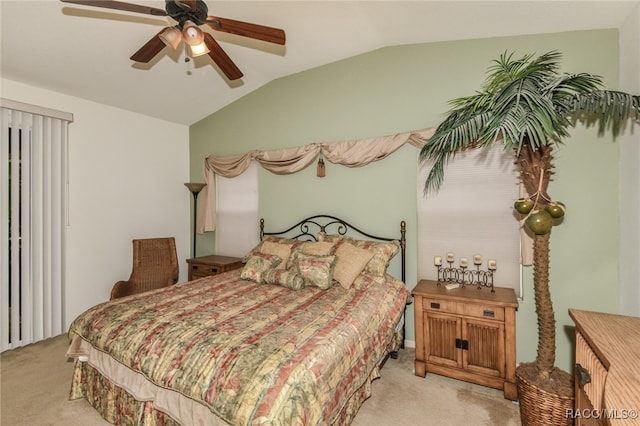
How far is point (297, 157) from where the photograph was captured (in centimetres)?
382

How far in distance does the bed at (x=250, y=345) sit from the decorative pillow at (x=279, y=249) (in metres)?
0.18

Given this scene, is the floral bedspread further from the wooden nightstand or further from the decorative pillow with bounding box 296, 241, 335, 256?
the wooden nightstand

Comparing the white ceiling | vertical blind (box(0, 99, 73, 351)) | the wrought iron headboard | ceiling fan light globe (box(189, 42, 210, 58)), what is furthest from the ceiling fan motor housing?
vertical blind (box(0, 99, 73, 351))

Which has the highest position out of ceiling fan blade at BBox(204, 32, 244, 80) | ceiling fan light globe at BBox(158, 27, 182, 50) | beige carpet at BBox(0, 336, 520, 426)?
ceiling fan blade at BBox(204, 32, 244, 80)

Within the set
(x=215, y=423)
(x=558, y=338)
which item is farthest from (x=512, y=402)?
(x=215, y=423)

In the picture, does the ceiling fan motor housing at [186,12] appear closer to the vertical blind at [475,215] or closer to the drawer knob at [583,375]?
the vertical blind at [475,215]

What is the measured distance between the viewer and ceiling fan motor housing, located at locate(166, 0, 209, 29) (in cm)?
185

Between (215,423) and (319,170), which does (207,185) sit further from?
(215,423)

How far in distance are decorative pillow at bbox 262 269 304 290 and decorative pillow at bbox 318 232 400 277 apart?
0.65 m

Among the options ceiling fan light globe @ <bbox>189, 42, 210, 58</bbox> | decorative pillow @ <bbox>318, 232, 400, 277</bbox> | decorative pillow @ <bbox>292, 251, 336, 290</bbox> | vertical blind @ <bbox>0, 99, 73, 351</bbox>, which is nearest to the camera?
ceiling fan light globe @ <bbox>189, 42, 210, 58</bbox>

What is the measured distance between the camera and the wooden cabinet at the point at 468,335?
7.75 feet

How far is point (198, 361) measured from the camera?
160 centimetres

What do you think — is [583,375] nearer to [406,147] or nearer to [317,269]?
[317,269]

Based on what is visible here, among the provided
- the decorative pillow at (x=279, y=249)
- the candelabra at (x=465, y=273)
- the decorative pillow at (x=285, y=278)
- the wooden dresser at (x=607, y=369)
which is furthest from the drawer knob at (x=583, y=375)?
the decorative pillow at (x=279, y=249)
